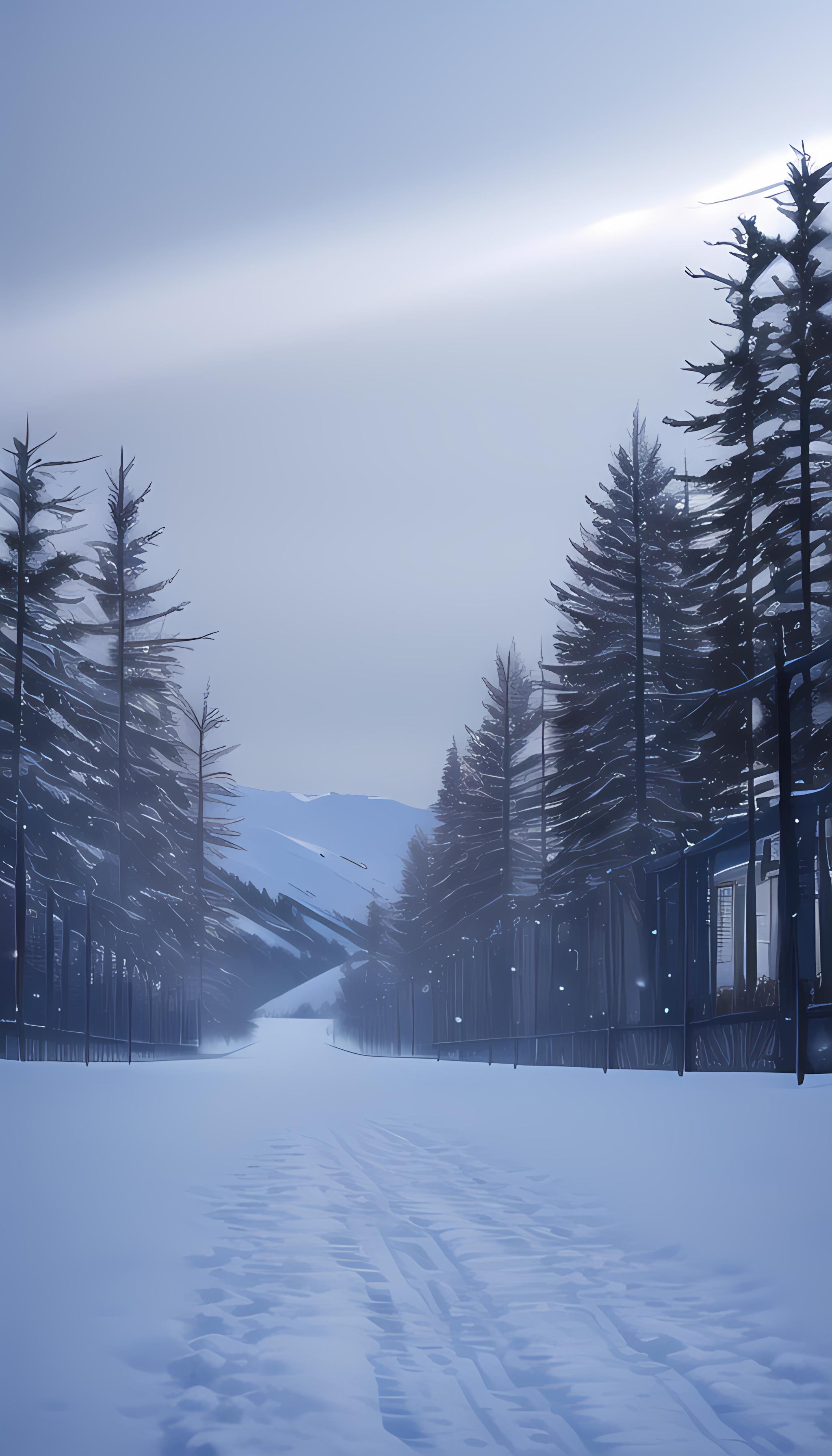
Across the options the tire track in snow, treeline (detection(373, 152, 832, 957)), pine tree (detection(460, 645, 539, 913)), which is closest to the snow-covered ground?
the tire track in snow

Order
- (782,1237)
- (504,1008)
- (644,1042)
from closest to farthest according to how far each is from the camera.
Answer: (782,1237) → (644,1042) → (504,1008)

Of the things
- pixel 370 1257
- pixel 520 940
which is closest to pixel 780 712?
pixel 370 1257

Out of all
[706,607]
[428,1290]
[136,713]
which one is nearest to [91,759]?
[136,713]

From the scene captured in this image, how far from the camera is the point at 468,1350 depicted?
17.9ft

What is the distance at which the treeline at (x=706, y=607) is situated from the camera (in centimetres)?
3017

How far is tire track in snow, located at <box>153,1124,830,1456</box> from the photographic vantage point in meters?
4.45

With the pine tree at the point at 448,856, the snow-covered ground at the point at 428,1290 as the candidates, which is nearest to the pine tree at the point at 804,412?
the snow-covered ground at the point at 428,1290

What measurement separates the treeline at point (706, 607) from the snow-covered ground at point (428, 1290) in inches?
416

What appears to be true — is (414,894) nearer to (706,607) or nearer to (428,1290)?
(706,607)

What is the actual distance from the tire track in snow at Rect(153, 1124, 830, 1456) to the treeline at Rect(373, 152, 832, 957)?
1382cm

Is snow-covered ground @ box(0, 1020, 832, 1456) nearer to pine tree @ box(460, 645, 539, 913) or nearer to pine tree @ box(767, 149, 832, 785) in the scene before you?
pine tree @ box(767, 149, 832, 785)

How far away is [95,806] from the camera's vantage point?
138ft

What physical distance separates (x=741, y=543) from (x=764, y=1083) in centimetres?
1847

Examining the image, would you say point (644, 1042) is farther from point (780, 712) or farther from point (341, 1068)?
point (341, 1068)
